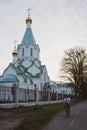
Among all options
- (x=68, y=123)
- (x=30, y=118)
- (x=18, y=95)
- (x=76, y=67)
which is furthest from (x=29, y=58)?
(x=68, y=123)

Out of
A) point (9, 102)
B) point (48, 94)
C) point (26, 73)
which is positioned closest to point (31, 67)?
point (26, 73)

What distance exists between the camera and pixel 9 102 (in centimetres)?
2553

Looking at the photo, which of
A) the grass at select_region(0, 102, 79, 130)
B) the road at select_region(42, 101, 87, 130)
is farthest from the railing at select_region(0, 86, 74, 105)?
the road at select_region(42, 101, 87, 130)

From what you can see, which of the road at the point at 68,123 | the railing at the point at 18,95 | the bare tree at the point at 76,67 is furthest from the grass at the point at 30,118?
the bare tree at the point at 76,67

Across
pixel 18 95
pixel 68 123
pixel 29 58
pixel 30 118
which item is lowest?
pixel 68 123

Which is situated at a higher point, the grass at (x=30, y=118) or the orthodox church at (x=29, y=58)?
the orthodox church at (x=29, y=58)

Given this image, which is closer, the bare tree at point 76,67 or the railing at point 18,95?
the railing at point 18,95

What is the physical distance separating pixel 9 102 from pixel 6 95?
74 centimetres

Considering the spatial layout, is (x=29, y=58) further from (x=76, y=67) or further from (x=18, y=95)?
(x=18, y=95)

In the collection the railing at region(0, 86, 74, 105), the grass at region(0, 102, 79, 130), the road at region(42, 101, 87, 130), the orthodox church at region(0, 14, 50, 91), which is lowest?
the road at region(42, 101, 87, 130)

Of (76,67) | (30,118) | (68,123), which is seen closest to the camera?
(68,123)

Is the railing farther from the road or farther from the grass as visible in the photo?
the road

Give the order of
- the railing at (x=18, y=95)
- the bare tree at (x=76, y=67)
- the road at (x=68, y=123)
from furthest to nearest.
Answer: the bare tree at (x=76, y=67), the railing at (x=18, y=95), the road at (x=68, y=123)

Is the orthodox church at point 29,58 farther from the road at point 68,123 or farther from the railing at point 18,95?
the road at point 68,123
